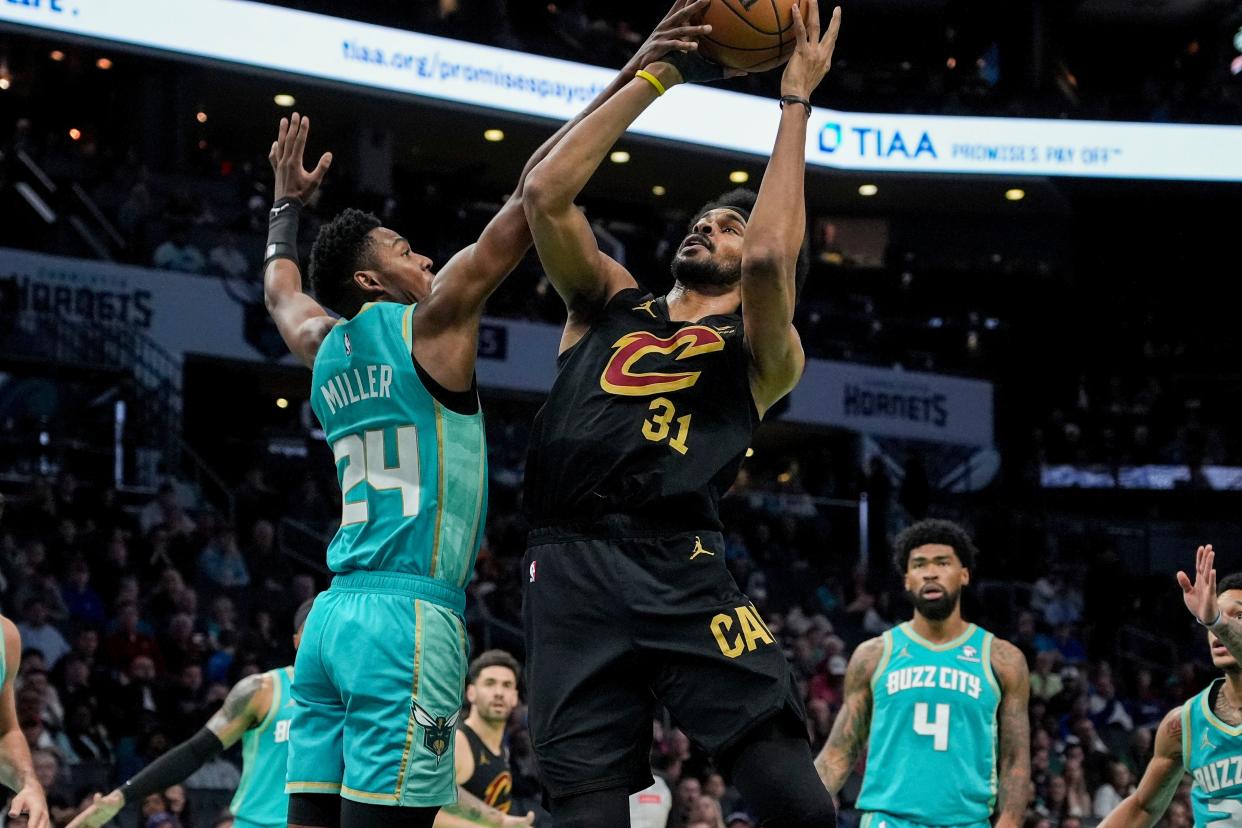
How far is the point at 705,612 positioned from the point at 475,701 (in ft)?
→ 13.5

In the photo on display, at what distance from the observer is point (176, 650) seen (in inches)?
499

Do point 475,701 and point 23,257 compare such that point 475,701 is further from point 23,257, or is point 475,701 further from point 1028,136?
point 1028,136

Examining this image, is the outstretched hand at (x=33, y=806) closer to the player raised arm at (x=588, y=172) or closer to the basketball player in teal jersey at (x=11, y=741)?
the basketball player in teal jersey at (x=11, y=741)

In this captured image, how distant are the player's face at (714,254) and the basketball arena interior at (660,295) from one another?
143 inches

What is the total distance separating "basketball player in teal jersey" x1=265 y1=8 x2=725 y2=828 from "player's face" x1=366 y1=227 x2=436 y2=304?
0.20 feet

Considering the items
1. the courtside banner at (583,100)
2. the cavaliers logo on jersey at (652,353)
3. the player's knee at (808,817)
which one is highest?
the courtside banner at (583,100)

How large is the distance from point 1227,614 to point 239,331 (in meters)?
13.4

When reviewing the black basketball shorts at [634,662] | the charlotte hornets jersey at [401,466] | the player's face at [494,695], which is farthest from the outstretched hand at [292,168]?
the player's face at [494,695]

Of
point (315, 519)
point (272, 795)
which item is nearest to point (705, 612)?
point (272, 795)

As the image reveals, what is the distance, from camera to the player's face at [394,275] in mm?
4781

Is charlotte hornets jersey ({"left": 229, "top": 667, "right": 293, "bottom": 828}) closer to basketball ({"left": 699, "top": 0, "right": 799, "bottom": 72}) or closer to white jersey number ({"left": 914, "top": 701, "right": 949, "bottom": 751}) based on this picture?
white jersey number ({"left": 914, "top": 701, "right": 949, "bottom": 751})

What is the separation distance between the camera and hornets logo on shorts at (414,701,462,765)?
14.4 feet

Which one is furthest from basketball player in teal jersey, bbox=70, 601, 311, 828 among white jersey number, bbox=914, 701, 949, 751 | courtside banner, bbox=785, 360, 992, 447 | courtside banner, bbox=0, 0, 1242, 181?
courtside banner, bbox=785, 360, 992, 447

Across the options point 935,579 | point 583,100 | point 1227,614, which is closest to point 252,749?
point 935,579
